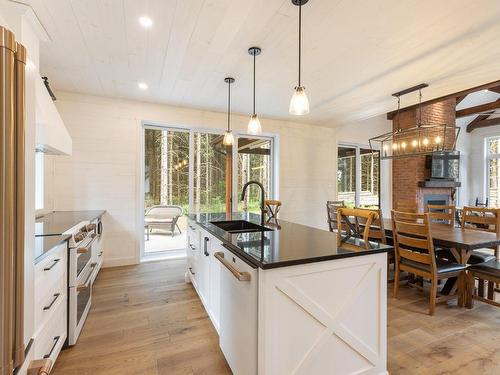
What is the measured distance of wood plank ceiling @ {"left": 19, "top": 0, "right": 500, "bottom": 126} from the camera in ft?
6.64

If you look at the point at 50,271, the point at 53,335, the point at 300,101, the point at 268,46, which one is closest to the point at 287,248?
the point at 300,101

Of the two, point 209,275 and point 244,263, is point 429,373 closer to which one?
point 244,263

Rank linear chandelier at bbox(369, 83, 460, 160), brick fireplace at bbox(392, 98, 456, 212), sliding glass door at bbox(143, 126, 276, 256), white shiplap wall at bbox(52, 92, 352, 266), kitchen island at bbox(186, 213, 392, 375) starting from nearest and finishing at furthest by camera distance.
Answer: kitchen island at bbox(186, 213, 392, 375) < linear chandelier at bbox(369, 83, 460, 160) < white shiplap wall at bbox(52, 92, 352, 266) < sliding glass door at bbox(143, 126, 276, 256) < brick fireplace at bbox(392, 98, 456, 212)

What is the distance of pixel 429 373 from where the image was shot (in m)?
1.76

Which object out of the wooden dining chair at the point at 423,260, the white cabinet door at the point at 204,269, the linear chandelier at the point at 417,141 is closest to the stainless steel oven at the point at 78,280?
the white cabinet door at the point at 204,269

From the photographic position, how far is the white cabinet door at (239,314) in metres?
1.37

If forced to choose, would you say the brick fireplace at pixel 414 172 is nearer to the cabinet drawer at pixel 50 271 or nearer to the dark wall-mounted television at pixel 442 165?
the dark wall-mounted television at pixel 442 165

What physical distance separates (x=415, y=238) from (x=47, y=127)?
11.7 ft

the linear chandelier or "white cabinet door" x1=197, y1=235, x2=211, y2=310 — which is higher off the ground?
the linear chandelier

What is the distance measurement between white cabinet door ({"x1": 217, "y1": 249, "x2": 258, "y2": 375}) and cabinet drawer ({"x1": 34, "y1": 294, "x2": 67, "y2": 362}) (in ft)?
3.55

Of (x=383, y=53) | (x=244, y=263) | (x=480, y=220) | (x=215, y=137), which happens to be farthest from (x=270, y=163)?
(x=244, y=263)

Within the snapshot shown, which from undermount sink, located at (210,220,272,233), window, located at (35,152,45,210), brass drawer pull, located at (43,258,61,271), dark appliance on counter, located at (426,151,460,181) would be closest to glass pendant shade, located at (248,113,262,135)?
undermount sink, located at (210,220,272,233)

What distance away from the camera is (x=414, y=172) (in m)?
5.88

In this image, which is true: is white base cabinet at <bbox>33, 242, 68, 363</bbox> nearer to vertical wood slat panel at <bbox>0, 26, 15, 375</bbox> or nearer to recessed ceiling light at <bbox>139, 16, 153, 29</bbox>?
vertical wood slat panel at <bbox>0, 26, 15, 375</bbox>
